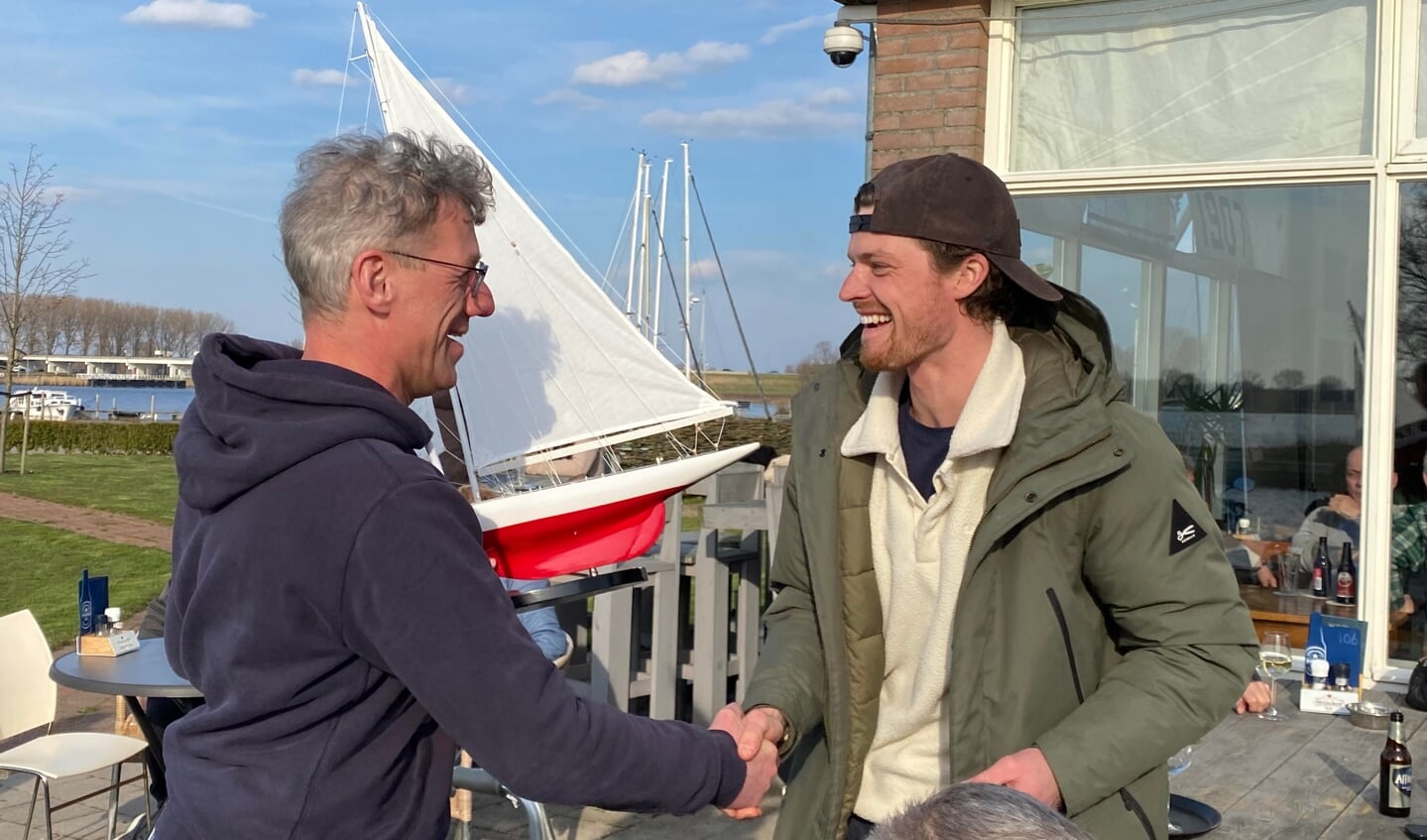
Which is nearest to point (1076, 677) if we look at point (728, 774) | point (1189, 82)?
point (728, 774)

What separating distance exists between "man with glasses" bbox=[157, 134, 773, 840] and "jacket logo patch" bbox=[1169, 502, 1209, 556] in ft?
2.92

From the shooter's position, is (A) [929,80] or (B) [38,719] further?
(A) [929,80]

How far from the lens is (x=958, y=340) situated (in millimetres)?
2426

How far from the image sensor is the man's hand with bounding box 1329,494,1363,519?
621 centimetres

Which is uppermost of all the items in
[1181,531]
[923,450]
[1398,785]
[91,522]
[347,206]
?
[347,206]

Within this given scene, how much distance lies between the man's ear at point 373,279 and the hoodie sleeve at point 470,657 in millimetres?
304

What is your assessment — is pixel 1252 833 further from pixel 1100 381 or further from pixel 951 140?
pixel 951 140

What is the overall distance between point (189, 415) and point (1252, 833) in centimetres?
362

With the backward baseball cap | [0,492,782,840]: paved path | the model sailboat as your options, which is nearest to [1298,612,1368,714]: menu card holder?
[0,492,782,840]: paved path

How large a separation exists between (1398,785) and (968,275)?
295cm

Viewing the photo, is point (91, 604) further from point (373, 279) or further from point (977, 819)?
point (977, 819)

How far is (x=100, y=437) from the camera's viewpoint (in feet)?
104

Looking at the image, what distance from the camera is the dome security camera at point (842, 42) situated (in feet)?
22.2

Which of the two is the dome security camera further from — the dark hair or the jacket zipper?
the jacket zipper
